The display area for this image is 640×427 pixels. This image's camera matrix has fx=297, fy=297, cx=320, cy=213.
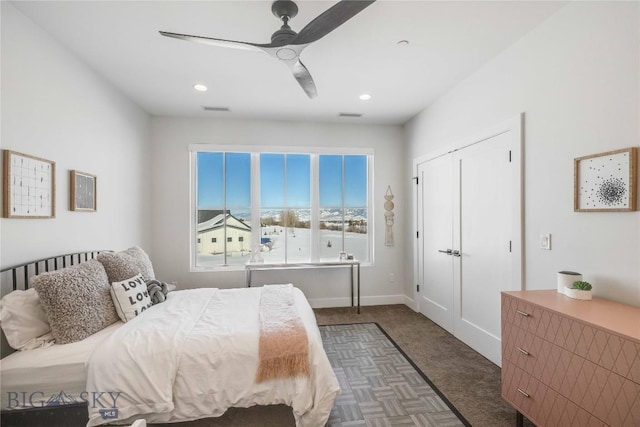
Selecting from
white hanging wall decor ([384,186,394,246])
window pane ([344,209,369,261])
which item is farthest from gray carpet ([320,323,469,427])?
white hanging wall decor ([384,186,394,246])

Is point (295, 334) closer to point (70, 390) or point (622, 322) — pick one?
point (70, 390)

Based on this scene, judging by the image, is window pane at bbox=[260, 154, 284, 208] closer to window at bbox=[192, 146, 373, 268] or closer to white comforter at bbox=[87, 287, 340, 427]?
→ window at bbox=[192, 146, 373, 268]

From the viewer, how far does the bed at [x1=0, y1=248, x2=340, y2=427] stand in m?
1.67

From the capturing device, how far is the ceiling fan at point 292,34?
1.52m

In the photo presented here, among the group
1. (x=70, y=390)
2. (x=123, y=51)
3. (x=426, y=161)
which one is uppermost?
(x=123, y=51)

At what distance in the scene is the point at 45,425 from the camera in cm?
149

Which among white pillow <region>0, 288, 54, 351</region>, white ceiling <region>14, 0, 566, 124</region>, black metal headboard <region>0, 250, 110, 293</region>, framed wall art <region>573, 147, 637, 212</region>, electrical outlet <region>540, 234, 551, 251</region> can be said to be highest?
white ceiling <region>14, 0, 566, 124</region>

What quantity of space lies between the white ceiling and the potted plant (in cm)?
185

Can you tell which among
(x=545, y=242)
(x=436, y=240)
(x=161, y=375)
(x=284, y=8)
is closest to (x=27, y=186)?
(x=161, y=375)

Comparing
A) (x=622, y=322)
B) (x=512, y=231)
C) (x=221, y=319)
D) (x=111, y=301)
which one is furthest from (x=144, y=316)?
(x=512, y=231)

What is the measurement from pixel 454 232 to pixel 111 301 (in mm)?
3272

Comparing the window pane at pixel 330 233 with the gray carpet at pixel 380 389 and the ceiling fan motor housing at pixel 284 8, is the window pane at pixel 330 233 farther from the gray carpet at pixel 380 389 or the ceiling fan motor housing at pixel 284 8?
the ceiling fan motor housing at pixel 284 8

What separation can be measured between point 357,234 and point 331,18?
3.35 metres

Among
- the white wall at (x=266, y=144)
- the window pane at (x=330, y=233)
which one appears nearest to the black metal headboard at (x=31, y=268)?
the white wall at (x=266, y=144)
